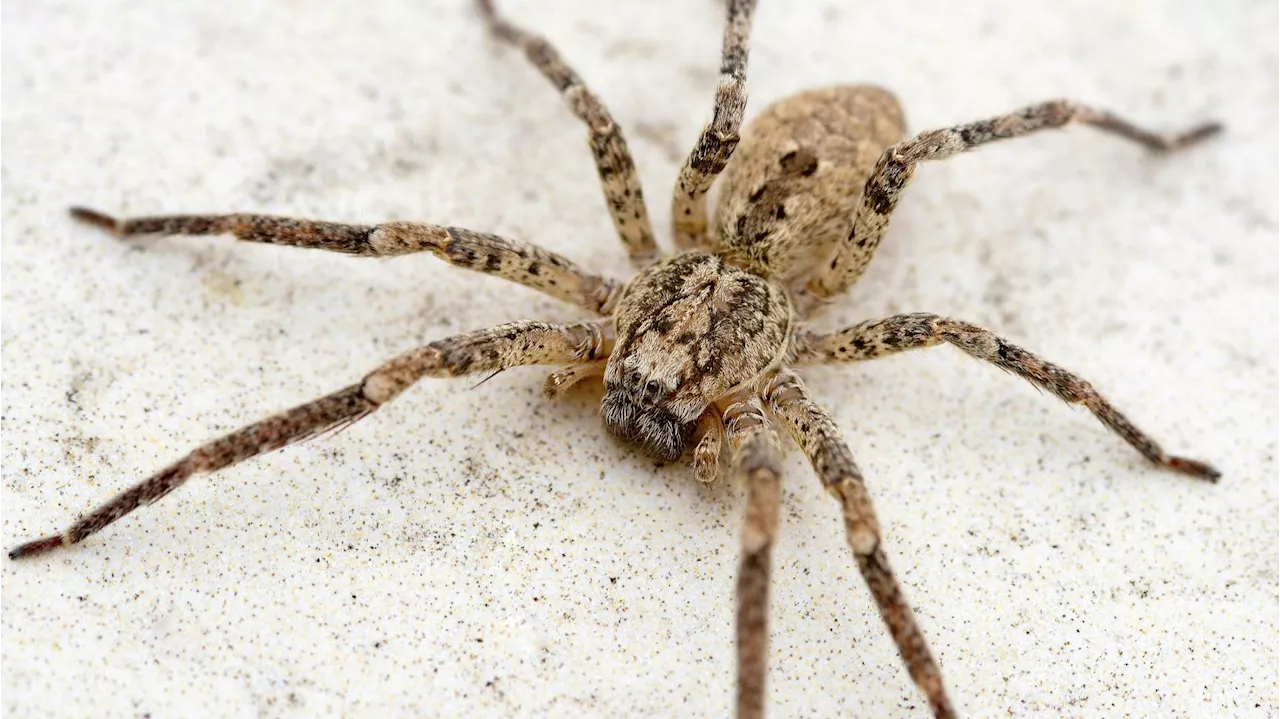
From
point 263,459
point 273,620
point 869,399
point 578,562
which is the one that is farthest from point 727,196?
point 273,620

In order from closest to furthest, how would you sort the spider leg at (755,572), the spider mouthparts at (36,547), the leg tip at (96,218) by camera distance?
the spider leg at (755,572)
the spider mouthparts at (36,547)
the leg tip at (96,218)

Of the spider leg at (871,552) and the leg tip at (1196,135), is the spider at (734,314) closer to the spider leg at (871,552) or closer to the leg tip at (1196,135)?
the spider leg at (871,552)

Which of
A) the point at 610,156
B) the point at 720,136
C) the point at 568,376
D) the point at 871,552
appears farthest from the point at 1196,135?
the point at 568,376

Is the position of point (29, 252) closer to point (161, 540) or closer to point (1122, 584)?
point (161, 540)

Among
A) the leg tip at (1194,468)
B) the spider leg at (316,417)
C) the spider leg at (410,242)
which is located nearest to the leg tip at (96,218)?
the spider leg at (410,242)

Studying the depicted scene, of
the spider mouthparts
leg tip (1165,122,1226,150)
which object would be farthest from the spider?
leg tip (1165,122,1226,150)

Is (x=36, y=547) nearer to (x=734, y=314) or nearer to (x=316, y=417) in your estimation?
(x=316, y=417)
